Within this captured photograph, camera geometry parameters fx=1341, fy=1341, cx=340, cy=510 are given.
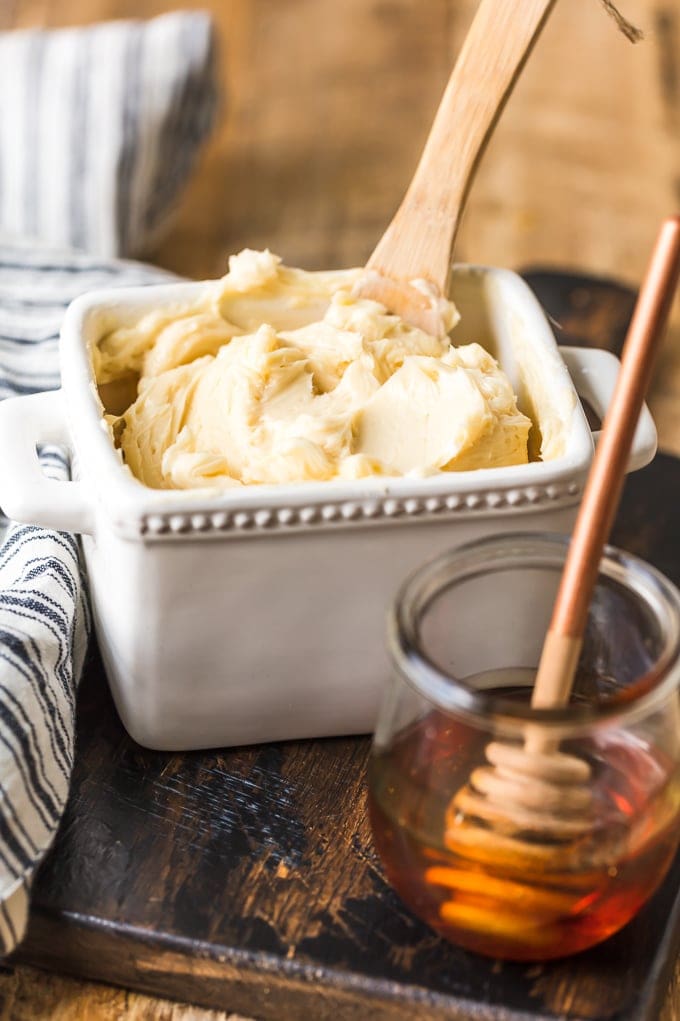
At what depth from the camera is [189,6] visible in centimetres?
187

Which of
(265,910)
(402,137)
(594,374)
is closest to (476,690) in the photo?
(265,910)

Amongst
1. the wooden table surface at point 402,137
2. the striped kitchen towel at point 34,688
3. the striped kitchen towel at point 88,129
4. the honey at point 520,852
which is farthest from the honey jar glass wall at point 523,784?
the striped kitchen towel at point 88,129

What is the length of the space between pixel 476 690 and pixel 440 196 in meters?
0.34

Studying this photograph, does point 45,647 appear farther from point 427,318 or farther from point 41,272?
point 41,272

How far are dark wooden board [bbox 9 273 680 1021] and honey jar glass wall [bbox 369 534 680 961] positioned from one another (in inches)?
1.0

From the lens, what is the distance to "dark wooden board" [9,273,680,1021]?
625mm

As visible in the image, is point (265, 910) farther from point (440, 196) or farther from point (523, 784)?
point (440, 196)

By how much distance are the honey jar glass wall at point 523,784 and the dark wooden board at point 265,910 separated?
0.03m

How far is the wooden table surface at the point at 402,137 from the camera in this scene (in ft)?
4.82

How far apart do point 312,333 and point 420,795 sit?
0.99 feet

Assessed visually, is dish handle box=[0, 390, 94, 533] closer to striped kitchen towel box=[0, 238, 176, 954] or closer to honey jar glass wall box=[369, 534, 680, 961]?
striped kitchen towel box=[0, 238, 176, 954]

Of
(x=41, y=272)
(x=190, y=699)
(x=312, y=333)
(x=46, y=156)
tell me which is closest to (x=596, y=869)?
(x=190, y=699)

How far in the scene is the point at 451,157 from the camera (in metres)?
0.81

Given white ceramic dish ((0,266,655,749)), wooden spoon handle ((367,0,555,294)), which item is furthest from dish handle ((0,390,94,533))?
wooden spoon handle ((367,0,555,294))
